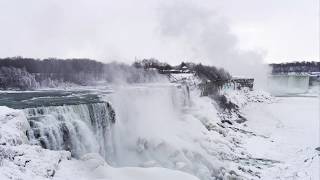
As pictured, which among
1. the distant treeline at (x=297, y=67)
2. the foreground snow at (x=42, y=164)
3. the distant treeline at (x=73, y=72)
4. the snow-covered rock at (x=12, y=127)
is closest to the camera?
the foreground snow at (x=42, y=164)

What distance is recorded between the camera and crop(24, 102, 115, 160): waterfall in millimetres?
16938

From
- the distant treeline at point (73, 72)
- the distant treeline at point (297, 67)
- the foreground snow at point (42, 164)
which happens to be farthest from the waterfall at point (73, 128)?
the distant treeline at point (297, 67)

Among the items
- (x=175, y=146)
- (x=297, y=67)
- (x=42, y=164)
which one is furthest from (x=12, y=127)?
(x=297, y=67)

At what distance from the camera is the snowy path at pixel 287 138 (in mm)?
20188

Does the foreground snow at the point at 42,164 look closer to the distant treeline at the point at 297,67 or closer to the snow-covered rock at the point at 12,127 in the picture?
the snow-covered rock at the point at 12,127

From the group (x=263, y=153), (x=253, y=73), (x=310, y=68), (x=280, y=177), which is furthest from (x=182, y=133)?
(x=310, y=68)

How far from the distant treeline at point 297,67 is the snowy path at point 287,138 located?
8504 cm

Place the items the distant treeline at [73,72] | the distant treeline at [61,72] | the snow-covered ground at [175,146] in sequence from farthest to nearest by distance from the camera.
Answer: the distant treeline at [73,72]
the distant treeline at [61,72]
the snow-covered ground at [175,146]

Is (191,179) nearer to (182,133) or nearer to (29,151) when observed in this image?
(29,151)

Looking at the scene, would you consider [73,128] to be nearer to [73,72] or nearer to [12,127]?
[12,127]

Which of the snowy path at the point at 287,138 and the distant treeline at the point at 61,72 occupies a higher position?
the distant treeline at the point at 61,72

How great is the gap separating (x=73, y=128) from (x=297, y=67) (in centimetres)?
12634

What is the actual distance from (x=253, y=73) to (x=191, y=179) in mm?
59092

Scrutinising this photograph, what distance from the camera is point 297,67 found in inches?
5295
